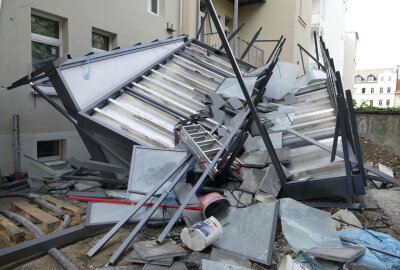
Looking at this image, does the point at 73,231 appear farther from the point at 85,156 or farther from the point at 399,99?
the point at 399,99

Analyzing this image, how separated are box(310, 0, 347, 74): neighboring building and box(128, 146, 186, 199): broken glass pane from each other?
56.4 feet

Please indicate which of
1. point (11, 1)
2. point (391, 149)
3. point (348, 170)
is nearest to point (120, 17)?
point (11, 1)

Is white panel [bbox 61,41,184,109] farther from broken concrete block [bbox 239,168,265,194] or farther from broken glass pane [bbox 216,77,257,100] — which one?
broken concrete block [bbox 239,168,265,194]

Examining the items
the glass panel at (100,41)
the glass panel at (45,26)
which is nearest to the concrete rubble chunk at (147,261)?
the glass panel at (45,26)

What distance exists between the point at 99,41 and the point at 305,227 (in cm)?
650

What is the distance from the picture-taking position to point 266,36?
13758 mm

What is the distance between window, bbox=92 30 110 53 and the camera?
7191 mm

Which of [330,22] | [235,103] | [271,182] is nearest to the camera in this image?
[271,182]

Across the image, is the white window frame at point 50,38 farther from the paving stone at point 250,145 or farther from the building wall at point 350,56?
the building wall at point 350,56

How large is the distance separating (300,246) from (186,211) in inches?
46.0

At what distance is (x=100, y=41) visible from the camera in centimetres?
741

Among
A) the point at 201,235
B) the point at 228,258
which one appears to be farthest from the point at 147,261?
the point at 228,258

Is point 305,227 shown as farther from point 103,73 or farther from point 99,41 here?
point 99,41

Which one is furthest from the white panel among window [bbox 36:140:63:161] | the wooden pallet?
window [bbox 36:140:63:161]
